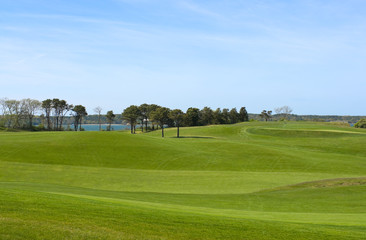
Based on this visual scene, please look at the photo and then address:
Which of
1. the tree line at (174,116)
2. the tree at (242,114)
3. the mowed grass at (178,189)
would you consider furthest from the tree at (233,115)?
the mowed grass at (178,189)

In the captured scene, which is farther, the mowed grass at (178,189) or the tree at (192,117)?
the tree at (192,117)

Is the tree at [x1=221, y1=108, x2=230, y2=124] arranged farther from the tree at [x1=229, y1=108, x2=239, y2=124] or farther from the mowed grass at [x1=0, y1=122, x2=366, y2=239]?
the mowed grass at [x1=0, y1=122, x2=366, y2=239]

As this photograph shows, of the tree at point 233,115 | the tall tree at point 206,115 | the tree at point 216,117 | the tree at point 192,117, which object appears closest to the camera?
the tree at point 192,117

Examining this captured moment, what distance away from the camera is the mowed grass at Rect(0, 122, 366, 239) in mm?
11734

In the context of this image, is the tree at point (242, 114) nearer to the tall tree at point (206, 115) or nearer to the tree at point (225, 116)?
the tree at point (225, 116)

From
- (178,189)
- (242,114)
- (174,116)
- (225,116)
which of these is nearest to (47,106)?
(174,116)

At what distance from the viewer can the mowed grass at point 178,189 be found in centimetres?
1173

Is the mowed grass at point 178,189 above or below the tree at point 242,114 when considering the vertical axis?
below

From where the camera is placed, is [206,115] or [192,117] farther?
[206,115]

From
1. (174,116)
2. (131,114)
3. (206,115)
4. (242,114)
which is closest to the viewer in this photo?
(174,116)

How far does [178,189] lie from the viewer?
1194 inches

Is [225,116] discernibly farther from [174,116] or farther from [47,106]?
[47,106]

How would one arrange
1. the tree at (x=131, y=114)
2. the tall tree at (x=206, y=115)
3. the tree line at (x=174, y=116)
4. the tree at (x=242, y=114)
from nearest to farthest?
the tree line at (x=174, y=116) → the tree at (x=131, y=114) → the tall tree at (x=206, y=115) → the tree at (x=242, y=114)

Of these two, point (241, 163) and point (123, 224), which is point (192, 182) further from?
point (123, 224)
